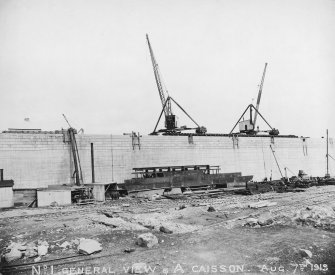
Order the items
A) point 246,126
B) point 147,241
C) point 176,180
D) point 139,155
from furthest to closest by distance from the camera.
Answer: point 246,126 → point 139,155 → point 176,180 → point 147,241

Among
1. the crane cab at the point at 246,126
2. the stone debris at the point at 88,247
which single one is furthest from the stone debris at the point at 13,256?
the crane cab at the point at 246,126

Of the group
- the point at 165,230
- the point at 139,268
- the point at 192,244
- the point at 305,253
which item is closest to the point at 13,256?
the point at 139,268

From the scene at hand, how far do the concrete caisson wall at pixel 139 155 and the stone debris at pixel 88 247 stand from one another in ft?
66.0

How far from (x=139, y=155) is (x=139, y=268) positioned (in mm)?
26573

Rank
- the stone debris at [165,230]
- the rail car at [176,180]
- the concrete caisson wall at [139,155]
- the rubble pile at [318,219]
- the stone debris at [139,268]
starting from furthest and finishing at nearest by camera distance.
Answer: the rail car at [176,180] → the concrete caisson wall at [139,155] → the rubble pile at [318,219] → the stone debris at [165,230] → the stone debris at [139,268]

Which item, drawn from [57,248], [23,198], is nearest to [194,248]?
[57,248]

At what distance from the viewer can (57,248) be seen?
976 centimetres

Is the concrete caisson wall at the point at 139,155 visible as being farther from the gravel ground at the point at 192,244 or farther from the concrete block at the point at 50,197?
the gravel ground at the point at 192,244

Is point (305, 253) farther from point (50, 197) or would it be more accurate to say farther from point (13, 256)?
point (50, 197)

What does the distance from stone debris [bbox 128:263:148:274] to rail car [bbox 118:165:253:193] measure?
19.7m

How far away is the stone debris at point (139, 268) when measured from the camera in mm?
7574

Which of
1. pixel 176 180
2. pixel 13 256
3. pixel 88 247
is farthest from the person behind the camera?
pixel 176 180

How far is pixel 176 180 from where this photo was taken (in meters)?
29.7

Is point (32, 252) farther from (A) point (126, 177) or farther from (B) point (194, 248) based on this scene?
(A) point (126, 177)
